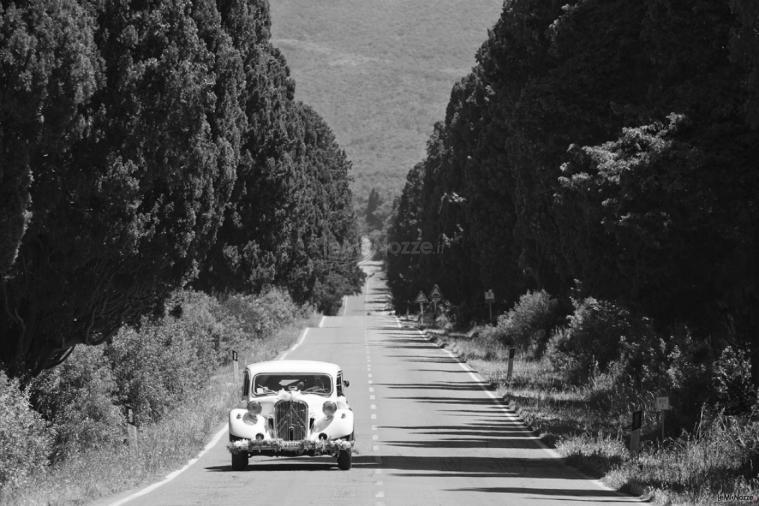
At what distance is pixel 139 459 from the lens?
25250 millimetres

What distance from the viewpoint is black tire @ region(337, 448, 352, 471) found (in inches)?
955

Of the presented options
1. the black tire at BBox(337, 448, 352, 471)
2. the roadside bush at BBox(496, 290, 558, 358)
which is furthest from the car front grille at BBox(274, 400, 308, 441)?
the roadside bush at BBox(496, 290, 558, 358)

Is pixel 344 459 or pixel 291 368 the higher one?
pixel 291 368

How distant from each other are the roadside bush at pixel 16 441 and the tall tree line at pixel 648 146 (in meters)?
10.2

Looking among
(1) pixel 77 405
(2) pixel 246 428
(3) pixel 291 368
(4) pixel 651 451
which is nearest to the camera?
(2) pixel 246 428

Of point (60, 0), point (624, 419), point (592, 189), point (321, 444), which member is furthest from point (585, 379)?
point (60, 0)

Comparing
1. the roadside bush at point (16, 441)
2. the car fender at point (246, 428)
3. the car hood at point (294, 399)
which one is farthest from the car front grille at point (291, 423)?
the roadside bush at point (16, 441)

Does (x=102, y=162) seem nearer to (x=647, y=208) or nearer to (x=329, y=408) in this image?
(x=329, y=408)

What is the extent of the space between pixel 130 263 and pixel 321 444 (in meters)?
5.44

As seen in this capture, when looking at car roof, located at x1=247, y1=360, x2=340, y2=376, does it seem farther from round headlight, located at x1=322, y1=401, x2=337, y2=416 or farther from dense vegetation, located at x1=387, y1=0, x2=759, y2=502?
dense vegetation, located at x1=387, y1=0, x2=759, y2=502

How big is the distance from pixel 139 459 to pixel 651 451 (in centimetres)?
873

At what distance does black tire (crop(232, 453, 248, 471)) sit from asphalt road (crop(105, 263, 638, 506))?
0.54 ft

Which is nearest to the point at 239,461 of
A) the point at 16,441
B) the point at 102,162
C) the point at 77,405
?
the point at 16,441

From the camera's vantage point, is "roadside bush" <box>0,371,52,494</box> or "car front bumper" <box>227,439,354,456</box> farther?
"car front bumper" <box>227,439,354,456</box>
